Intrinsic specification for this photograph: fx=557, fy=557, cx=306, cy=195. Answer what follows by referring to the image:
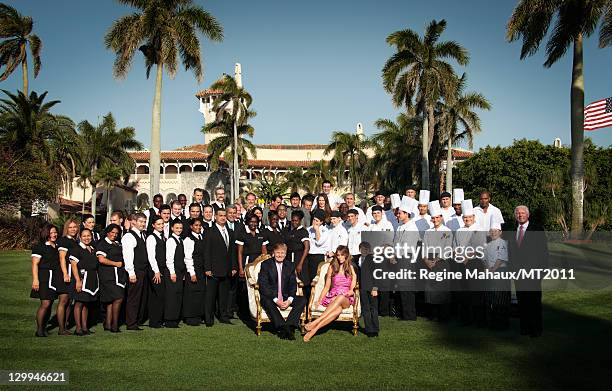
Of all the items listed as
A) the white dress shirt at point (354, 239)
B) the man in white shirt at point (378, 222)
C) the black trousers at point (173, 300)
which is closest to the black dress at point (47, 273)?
the black trousers at point (173, 300)

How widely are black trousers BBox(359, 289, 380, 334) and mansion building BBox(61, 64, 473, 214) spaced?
1737 inches

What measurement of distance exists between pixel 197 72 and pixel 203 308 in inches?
675

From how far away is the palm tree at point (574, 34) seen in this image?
18.7m

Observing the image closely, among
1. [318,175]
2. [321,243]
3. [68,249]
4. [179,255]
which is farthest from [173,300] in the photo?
[318,175]

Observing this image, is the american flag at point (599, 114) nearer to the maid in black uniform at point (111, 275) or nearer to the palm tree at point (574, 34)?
the palm tree at point (574, 34)

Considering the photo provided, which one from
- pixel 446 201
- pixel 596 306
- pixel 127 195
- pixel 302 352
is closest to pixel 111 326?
pixel 302 352

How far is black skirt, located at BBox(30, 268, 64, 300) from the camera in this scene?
8219mm

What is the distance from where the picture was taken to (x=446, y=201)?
34.3 feet

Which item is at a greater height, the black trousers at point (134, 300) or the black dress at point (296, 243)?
the black dress at point (296, 243)

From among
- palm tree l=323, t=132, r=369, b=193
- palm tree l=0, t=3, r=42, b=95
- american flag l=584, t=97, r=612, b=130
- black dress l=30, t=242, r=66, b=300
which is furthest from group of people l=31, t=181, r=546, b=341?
palm tree l=323, t=132, r=369, b=193

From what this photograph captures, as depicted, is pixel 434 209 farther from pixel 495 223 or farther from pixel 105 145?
pixel 105 145

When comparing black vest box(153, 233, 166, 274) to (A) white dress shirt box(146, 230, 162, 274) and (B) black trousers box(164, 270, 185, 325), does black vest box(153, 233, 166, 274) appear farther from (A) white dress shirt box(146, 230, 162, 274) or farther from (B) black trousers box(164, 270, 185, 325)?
(B) black trousers box(164, 270, 185, 325)

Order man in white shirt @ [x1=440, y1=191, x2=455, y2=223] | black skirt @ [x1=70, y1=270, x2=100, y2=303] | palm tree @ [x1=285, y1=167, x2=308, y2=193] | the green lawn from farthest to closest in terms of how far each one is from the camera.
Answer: palm tree @ [x1=285, y1=167, x2=308, y2=193], man in white shirt @ [x1=440, y1=191, x2=455, y2=223], black skirt @ [x1=70, y1=270, x2=100, y2=303], the green lawn

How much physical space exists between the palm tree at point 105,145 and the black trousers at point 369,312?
4407 cm
